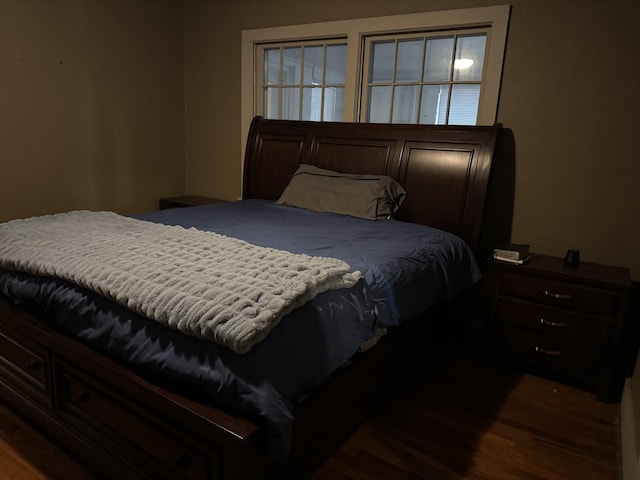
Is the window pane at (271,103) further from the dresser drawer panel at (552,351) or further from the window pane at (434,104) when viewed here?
the dresser drawer panel at (552,351)

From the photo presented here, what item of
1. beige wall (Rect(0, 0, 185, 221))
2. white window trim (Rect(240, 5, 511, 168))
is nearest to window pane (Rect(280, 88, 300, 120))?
white window trim (Rect(240, 5, 511, 168))

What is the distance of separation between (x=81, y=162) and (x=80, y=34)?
0.92 metres

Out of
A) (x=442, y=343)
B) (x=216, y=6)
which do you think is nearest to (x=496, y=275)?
(x=442, y=343)

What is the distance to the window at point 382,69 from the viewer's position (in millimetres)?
2846

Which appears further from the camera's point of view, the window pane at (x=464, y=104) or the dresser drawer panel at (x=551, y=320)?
the window pane at (x=464, y=104)

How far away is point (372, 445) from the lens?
1848mm

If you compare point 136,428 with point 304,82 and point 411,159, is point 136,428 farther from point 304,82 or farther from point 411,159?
point 304,82

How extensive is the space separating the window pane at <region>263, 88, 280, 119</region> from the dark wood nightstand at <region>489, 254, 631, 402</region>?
2.25 m

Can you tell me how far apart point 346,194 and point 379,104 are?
869 mm

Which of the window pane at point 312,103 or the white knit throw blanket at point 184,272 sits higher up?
the window pane at point 312,103

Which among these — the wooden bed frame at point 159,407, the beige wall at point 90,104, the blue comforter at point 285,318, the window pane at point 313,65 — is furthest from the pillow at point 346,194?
the beige wall at point 90,104

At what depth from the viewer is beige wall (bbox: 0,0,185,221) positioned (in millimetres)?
3080

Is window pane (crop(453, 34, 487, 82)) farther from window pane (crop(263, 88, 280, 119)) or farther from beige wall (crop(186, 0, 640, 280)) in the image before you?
window pane (crop(263, 88, 280, 119))

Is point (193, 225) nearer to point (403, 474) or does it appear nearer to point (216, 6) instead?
point (403, 474)
